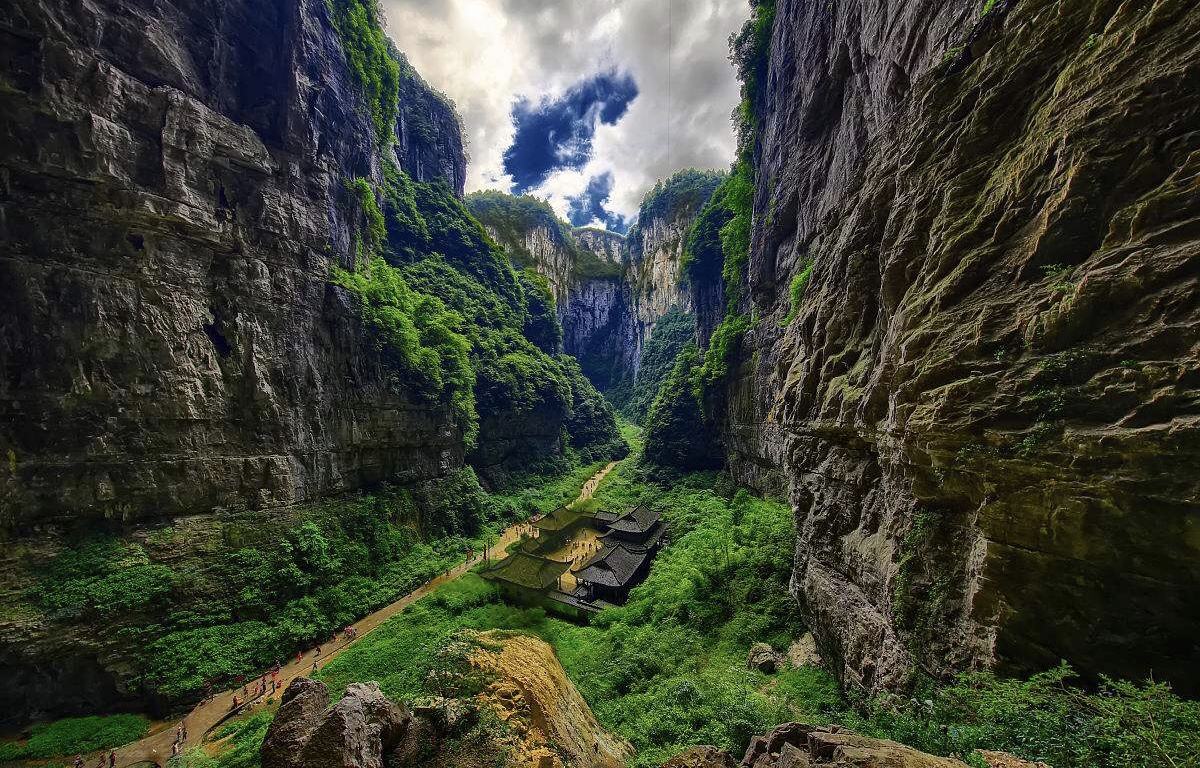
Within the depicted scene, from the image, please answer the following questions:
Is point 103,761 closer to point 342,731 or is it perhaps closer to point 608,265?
point 342,731

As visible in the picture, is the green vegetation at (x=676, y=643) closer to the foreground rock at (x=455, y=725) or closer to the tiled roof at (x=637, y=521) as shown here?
the foreground rock at (x=455, y=725)

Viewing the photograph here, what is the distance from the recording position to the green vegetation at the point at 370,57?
83.5ft

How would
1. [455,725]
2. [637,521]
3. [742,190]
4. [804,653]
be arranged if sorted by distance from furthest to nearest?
[742,190], [637,521], [804,653], [455,725]

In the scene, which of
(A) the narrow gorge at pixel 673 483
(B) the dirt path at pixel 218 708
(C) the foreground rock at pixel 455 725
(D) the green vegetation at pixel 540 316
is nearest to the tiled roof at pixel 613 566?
(A) the narrow gorge at pixel 673 483

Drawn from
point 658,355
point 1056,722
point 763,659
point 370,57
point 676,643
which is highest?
point 370,57

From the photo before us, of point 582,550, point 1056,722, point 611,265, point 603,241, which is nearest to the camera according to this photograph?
point 1056,722

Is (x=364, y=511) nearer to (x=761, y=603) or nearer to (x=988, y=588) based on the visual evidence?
(x=761, y=603)

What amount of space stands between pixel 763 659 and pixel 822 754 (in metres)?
7.54

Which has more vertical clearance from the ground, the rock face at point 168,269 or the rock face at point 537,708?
the rock face at point 168,269

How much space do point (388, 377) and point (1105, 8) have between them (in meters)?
27.8

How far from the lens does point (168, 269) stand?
1516 centimetres

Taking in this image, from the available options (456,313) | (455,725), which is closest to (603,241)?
(456,313)

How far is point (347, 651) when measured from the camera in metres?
15.5

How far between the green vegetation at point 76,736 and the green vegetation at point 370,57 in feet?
112
